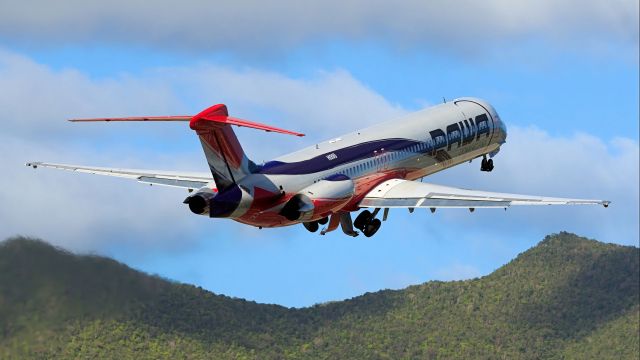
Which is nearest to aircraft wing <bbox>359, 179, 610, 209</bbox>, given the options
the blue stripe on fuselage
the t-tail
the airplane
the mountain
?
the airplane

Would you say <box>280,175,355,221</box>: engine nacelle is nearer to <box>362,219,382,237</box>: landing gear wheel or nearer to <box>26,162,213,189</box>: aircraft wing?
<box>362,219,382,237</box>: landing gear wheel

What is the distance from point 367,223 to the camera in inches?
3081

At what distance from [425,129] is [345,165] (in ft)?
28.1

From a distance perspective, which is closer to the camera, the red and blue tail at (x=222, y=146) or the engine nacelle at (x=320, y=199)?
the red and blue tail at (x=222, y=146)

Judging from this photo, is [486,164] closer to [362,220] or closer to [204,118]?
[362,220]

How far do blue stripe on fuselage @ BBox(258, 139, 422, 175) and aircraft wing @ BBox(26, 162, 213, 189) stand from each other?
22.0ft

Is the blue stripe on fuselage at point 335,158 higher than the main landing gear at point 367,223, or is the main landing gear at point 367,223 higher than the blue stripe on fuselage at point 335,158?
the blue stripe on fuselage at point 335,158

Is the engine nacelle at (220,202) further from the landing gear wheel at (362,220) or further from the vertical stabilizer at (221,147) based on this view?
the landing gear wheel at (362,220)

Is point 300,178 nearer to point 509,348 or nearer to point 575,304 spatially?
point 509,348

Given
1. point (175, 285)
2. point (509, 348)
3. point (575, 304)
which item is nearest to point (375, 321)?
point (509, 348)

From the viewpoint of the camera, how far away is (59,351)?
83.7m

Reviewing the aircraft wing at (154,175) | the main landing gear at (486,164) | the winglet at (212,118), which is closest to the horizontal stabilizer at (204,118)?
A: the winglet at (212,118)

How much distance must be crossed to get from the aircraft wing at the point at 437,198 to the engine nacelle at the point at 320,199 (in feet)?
6.71

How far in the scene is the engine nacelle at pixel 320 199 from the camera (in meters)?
71.1
